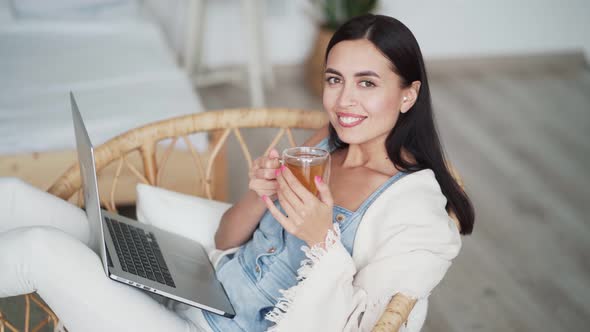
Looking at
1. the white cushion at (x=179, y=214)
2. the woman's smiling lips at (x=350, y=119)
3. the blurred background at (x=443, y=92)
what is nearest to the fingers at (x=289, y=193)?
the woman's smiling lips at (x=350, y=119)

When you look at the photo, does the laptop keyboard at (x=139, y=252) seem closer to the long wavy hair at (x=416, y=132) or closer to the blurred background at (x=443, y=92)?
the long wavy hair at (x=416, y=132)

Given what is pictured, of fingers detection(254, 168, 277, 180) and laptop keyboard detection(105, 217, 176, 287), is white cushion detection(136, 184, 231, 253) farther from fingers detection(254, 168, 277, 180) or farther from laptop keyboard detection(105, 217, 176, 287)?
fingers detection(254, 168, 277, 180)

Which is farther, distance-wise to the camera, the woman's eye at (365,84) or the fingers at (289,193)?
the woman's eye at (365,84)

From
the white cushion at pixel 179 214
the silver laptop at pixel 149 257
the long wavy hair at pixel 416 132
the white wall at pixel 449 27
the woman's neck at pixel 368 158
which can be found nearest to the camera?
the silver laptop at pixel 149 257

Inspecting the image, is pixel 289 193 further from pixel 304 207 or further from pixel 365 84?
pixel 365 84

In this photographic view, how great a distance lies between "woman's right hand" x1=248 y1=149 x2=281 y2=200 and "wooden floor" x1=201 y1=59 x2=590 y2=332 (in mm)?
A: 992

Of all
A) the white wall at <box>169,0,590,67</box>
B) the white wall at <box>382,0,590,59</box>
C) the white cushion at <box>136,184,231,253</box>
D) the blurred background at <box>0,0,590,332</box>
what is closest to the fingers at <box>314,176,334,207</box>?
the white cushion at <box>136,184,231,253</box>

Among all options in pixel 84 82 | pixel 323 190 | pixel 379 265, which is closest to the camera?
pixel 323 190

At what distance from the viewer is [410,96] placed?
55.0 inches

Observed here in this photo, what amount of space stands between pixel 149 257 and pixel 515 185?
197cm

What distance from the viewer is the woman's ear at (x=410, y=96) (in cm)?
139

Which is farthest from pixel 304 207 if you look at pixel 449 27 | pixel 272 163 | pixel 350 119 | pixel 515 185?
pixel 449 27

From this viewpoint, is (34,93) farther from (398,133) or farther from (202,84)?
(398,133)

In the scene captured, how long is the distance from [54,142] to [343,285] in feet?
4.42
